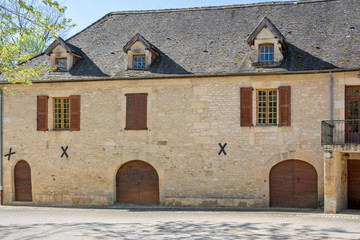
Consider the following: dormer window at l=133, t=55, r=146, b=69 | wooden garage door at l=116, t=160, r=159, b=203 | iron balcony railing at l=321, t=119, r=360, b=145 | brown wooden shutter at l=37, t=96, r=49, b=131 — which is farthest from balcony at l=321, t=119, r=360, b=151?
brown wooden shutter at l=37, t=96, r=49, b=131

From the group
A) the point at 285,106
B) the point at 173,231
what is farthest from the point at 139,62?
the point at 173,231

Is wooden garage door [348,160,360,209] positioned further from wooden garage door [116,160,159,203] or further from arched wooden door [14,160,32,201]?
arched wooden door [14,160,32,201]

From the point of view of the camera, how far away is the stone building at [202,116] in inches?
694

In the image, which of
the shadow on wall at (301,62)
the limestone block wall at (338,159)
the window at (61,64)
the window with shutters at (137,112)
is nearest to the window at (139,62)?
the window with shutters at (137,112)

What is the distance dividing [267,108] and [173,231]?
298 inches

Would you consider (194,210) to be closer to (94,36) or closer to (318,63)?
(318,63)

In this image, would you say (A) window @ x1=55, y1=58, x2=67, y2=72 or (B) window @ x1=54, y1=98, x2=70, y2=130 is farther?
(A) window @ x1=55, y1=58, x2=67, y2=72

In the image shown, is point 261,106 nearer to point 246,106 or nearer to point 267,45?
point 246,106

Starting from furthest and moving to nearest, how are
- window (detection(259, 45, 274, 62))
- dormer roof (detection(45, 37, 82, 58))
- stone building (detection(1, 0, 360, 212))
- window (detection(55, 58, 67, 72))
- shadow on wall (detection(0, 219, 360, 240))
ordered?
window (detection(55, 58, 67, 72)), dormer roof (detection(45, 37, 82, 58)), window (detection(259, 45, 274, 62)), stone building (detection(1, 0, 360, 212)), shadow on wall (detection(0, 219, 360, 240))

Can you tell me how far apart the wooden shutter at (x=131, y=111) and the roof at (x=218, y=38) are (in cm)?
92

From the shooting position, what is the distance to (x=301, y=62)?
707 inches

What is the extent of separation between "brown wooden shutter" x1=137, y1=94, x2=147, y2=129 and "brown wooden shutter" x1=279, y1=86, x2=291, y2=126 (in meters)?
5.25

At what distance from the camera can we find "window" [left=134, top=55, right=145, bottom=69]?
64.7 ft

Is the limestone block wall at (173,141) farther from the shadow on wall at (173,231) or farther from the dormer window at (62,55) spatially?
the shadow on wall at (173,231)
